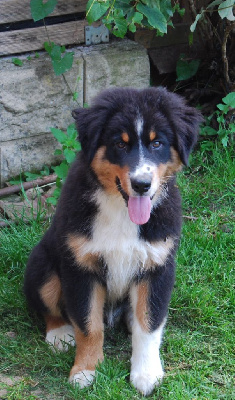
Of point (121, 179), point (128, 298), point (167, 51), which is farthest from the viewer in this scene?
point (167, 51)

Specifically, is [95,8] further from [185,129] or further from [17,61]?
[185,129]

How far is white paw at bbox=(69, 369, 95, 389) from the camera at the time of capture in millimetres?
3477

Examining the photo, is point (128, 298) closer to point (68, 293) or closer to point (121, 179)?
point (68, 293)

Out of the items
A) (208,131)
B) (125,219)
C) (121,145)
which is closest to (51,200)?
(125,219)

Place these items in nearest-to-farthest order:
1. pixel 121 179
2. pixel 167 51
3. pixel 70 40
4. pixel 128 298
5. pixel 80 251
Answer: pixel 121 179, pixel 80 251, pixel 128 298, pixel 70 40, pixel 167 51

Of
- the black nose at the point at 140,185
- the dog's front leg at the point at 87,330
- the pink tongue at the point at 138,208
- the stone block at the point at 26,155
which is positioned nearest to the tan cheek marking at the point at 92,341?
the dog's front leg at the point at 87,330

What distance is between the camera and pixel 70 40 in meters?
5.42

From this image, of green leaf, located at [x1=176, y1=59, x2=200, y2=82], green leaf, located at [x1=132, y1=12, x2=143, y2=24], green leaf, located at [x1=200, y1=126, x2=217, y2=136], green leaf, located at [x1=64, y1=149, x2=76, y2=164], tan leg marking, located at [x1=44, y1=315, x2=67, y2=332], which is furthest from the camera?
green leaf, located at [x1=176, y1=59, x2=200, y2=82]

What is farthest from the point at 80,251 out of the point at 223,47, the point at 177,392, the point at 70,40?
the point at 223,47

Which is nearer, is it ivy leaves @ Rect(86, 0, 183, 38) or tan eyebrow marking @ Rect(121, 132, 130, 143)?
tan eyebrow marking @ Rect(121, 132, 130, 143)

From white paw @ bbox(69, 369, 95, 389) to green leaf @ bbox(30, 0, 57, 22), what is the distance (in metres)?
2.70

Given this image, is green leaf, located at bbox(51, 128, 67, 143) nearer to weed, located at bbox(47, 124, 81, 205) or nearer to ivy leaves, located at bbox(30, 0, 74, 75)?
weed, located at bbox(47, 124, 81, 205)

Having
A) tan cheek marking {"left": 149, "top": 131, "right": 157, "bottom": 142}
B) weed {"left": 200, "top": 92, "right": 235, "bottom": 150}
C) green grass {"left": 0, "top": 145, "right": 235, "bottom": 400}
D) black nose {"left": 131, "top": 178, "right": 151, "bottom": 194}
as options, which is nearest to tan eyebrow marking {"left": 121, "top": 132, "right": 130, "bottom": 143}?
tan cheek marking {"left": 149, "top": 131, "right": 157, "bottom": 142}

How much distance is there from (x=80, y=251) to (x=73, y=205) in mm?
249
